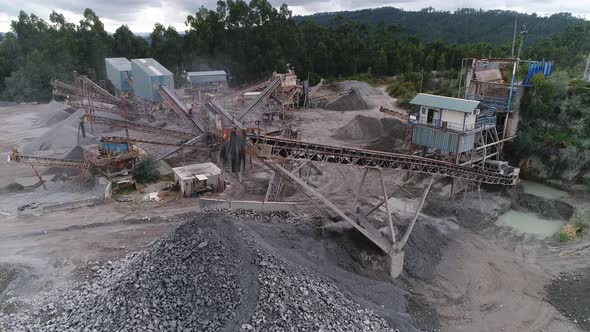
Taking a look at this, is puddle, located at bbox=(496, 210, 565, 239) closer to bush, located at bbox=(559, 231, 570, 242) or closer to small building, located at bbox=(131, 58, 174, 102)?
bush, located at bbox=(559, 231, 570, 242)

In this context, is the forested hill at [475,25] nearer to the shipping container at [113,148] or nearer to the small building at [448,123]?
the small building at [448,123]

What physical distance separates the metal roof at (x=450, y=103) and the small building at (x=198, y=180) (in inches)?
471

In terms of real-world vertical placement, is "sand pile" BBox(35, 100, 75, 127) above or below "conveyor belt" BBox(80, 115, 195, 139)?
below

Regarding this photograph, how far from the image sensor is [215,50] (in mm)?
58375

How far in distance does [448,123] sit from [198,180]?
13939 mm

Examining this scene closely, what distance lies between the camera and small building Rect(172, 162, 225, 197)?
22.8 meters

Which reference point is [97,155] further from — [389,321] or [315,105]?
[315,105]

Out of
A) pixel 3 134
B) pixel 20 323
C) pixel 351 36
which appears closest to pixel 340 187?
pixel 20 323

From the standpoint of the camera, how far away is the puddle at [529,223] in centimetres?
2056

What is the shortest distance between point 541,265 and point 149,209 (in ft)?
61.2

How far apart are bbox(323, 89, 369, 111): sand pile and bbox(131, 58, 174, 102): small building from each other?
18.0 meters

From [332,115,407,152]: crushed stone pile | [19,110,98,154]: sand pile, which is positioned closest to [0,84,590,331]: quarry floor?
[19,110,98,154]: sand pile

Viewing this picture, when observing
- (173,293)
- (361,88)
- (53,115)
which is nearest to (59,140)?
(53,115)

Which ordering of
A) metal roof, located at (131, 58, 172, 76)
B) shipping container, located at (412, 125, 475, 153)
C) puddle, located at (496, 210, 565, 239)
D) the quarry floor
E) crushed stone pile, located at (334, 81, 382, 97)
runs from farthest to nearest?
crushed stone pile, located at (334, 81, 382, 97) → metal roof, located at (131, 58, 172, 76) → shipping container, located at (412, 125, 475, 153) → puddle, located at (496, 210, 565, 239) → the quarry floor
